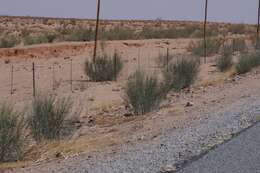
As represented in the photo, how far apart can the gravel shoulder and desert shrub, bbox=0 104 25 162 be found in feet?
5.29

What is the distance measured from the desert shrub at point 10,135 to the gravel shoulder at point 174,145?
1611 mm

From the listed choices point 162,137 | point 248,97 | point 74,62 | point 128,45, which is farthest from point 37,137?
point 128,45

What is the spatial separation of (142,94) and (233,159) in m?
8.84

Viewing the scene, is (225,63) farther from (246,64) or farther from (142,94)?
(142,94)

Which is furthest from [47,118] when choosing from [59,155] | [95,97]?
[95,97]

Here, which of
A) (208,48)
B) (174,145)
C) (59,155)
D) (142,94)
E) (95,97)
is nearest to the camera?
(174,145)

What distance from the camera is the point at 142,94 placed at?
59.2 ft

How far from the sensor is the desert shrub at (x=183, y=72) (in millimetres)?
24236

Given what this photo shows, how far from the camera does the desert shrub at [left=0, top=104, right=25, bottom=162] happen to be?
12.0 m

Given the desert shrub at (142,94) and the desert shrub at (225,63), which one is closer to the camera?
the desert shrub at (142,94)

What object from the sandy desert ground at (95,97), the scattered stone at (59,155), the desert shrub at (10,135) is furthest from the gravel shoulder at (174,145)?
the desert shrub at (10,135)

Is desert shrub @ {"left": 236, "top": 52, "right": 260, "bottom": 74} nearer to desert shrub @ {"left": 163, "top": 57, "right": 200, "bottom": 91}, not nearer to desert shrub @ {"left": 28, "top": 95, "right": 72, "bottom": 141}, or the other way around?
desert shrub @ {"left": 163, "top": 57, "right": 200, "bottom": 91}

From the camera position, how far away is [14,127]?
1262cm

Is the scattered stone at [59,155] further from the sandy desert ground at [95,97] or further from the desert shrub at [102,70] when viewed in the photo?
the desert shrub at [102,70]
